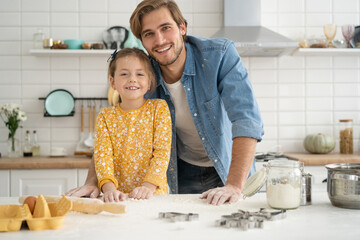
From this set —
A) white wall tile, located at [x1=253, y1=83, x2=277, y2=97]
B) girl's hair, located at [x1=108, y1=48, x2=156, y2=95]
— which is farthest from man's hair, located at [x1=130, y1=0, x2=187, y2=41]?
white wall tile, located at [x1=253, y1=83, x2=277, y2=97]

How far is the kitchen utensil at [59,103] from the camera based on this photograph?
3.40 m

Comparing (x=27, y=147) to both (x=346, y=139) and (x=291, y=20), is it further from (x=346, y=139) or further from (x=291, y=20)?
(x=346, y=139)

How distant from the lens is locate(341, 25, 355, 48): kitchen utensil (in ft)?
11.0

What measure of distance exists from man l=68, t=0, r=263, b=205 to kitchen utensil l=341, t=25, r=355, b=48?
2.00 metres

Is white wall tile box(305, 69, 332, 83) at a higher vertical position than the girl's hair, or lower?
higher

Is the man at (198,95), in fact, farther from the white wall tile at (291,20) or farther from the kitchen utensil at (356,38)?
the kitchen utensil at (356,38)

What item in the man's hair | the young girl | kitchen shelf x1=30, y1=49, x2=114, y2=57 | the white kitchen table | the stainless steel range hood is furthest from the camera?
kitchen shelf x1=30, y1=49, x2=114, y2=57

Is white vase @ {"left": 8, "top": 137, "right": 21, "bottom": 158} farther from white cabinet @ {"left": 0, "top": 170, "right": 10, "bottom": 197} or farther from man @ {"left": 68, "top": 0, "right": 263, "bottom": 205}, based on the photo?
man @ {"left": 68, "top": 0, "right": 263, "bottom": 205}

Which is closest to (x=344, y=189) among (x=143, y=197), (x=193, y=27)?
(x=143, y=197)

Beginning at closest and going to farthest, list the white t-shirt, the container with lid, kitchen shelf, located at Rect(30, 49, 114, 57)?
1. the container with lid
2. the white t-shirt
3. kitchen shelf, located at Rect(30, 49, 114, 57)

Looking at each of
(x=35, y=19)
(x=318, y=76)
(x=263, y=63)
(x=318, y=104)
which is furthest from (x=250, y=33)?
(x=35, y=19)

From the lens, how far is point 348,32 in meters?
3.35

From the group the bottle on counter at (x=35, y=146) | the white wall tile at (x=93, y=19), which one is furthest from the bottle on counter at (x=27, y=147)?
the white wall tile at (x=93, y=19)

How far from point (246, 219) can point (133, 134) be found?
730mm
